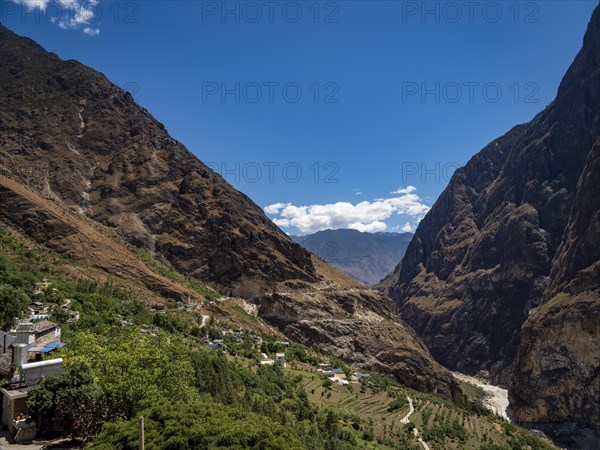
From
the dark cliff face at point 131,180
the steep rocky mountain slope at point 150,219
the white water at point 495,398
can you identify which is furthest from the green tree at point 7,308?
the white water at point 495,398

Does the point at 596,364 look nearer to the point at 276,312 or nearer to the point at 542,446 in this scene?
the point at 542,446

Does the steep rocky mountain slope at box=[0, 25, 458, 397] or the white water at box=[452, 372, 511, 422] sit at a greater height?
the steep rocky mountain slope at box=[0, 25, 458, 397]

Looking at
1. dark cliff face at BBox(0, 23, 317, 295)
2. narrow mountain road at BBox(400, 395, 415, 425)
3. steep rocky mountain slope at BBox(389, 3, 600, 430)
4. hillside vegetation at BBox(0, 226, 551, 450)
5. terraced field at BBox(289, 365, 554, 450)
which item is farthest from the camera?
dark cliff face at BBox(0, 23, 317, 295)

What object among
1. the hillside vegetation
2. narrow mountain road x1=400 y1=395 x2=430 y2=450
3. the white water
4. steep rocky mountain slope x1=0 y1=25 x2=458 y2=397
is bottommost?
the white water

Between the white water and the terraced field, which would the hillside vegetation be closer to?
the terraced field

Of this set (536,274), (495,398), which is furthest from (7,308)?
(536,274)

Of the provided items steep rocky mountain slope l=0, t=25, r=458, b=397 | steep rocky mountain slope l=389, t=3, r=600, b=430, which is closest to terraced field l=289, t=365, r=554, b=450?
steep rocky mountain slope l=0, t=25, r=458, b=397
